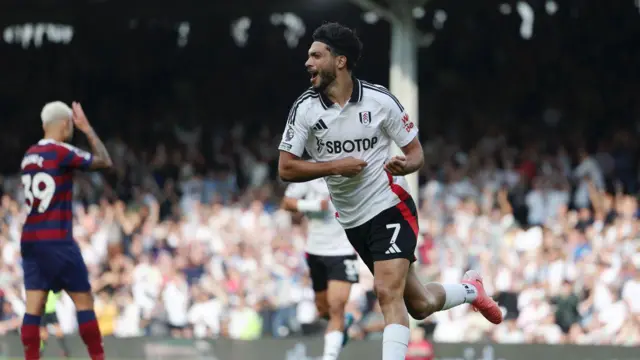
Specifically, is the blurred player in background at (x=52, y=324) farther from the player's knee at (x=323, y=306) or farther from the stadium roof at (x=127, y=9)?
→ the stadium roof at (x=127, y=9)

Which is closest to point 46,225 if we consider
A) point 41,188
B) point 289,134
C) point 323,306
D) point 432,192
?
point 41,188

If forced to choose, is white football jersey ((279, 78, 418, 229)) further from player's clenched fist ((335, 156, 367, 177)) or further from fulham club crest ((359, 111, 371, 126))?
player's clenched fist ((335, 156, 367, 177))

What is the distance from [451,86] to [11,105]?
9241 millimetres

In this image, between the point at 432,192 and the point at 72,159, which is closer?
the point at 72,159

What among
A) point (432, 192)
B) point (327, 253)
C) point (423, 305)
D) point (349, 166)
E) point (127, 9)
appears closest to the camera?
point (349, 166)

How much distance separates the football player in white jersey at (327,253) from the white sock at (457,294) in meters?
2.40

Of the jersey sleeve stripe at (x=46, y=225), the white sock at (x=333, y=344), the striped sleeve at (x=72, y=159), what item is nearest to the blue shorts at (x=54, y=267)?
the jersey sleeve stripe at (x=46, y=225)

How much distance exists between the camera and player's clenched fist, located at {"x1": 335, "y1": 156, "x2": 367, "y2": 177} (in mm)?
7391

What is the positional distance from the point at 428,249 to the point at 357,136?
861 centimetres

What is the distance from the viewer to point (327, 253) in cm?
1110

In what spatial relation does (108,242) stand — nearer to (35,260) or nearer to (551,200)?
(551,200)

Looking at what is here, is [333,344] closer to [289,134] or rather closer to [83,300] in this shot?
[83,300]

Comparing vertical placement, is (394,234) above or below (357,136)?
A: below

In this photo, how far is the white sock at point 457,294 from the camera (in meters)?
8.28
